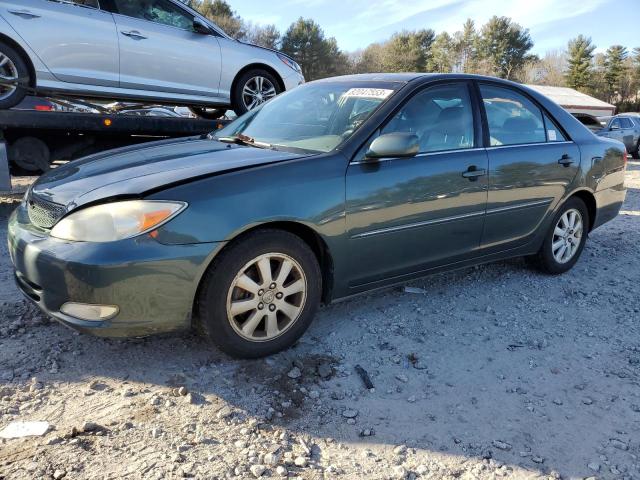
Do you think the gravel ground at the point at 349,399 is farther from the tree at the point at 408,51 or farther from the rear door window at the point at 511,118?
the tree at the point at 408,51

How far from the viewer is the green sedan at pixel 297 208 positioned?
8.23ft

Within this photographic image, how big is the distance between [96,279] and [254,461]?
106cm

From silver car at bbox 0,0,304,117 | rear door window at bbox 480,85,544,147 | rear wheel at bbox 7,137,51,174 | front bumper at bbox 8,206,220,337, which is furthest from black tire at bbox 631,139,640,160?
front bumper at bbox 8,206,220,337

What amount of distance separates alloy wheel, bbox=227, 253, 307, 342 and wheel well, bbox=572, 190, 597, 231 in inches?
112

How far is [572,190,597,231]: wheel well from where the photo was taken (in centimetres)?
457

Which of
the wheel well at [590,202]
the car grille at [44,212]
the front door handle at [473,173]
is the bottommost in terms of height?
the wheel well at [590,202]

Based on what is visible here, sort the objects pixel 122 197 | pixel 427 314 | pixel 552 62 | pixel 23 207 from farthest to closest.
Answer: pixel 552 62 < pixel 427 314 < pixel 23 207 < pixel 122 197

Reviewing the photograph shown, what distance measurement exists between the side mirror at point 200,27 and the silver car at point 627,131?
14.1m

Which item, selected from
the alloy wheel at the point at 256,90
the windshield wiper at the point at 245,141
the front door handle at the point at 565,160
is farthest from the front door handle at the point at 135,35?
the front door handle at the point at 565,160

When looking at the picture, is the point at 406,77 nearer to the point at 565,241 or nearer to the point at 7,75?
the point at 565,241

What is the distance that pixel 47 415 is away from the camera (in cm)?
238

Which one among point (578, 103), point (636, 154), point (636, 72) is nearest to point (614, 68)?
point (636, 72)

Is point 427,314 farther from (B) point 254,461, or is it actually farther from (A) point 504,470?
(B) point 254,461

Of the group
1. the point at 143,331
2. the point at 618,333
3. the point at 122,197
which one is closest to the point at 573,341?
the point at 618,333
